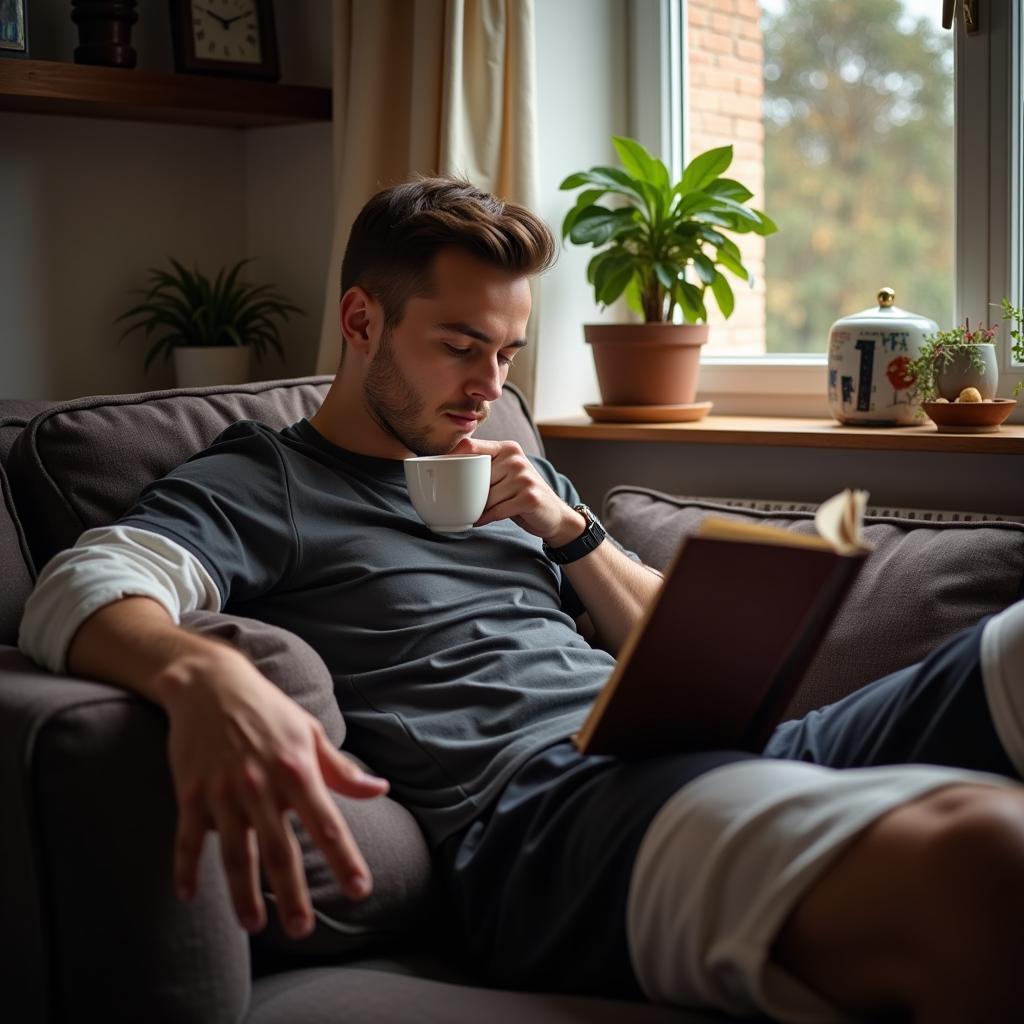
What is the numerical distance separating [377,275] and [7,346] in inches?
44.7

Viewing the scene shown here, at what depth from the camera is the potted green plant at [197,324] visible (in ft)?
8.77

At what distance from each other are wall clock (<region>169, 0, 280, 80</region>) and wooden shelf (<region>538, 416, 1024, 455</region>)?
3.16ft

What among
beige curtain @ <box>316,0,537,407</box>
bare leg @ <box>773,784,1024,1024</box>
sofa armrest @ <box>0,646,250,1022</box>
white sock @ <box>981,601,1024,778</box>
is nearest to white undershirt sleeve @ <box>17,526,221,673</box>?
sofa armrest @ <box>0,646,250,1022</box>

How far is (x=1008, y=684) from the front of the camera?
4.07ft

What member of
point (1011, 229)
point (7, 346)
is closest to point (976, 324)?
point (1011, 229)

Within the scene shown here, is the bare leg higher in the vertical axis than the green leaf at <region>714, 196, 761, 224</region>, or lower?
lower

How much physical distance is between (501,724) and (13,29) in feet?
5.45

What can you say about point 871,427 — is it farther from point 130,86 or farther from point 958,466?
point 130,86

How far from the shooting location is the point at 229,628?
1.30m

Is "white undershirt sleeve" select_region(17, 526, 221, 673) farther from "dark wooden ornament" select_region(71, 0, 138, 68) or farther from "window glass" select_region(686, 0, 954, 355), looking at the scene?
"window glass" select_region(686, 0, 954, 355)

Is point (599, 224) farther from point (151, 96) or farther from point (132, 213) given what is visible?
point (132, 213)

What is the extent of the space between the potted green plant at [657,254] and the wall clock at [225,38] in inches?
28.3

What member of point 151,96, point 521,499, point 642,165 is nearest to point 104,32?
point 151,96

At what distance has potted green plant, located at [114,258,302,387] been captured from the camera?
2.67m
